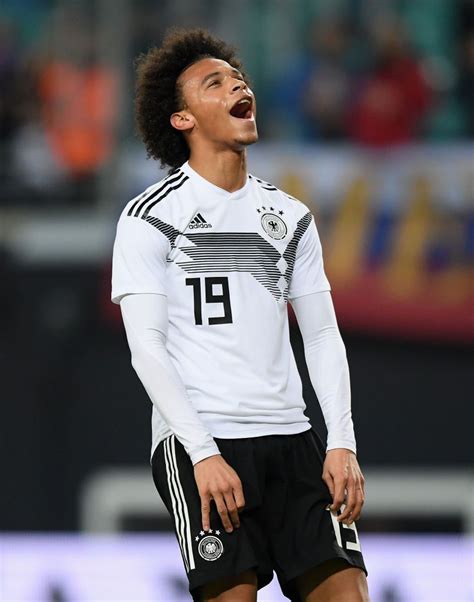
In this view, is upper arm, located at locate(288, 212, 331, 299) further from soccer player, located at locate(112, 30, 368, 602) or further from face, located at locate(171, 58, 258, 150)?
face, located at locate(171, 58, 258, 150)

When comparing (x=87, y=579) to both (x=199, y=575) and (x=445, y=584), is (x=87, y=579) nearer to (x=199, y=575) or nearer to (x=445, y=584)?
(x=445, y=584)

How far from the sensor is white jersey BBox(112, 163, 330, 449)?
12.4 ft

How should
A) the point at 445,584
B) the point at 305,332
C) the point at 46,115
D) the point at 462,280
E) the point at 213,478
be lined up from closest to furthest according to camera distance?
the point at 213,478 → the point at 305,332 → the point at 445,584 → the point at 462,280 → the point at 46,115

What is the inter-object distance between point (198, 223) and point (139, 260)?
22cm

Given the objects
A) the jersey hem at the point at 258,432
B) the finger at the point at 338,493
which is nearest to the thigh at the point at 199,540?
the jersey hem at the point at 258,432

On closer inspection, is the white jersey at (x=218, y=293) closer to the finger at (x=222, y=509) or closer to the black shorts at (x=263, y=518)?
the black shorts at (x=263, y=518)

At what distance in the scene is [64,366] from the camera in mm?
9625

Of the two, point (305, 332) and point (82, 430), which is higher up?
point (305, 332)

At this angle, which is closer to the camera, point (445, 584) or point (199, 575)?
point (199, 575)

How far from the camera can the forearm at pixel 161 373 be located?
11.9ft

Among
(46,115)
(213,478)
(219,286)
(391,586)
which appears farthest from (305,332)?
(46,115)

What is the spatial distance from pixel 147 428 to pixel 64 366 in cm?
71

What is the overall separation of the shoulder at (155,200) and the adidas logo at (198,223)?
8 centimetres

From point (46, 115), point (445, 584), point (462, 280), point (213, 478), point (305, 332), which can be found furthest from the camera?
point (46, 115)
